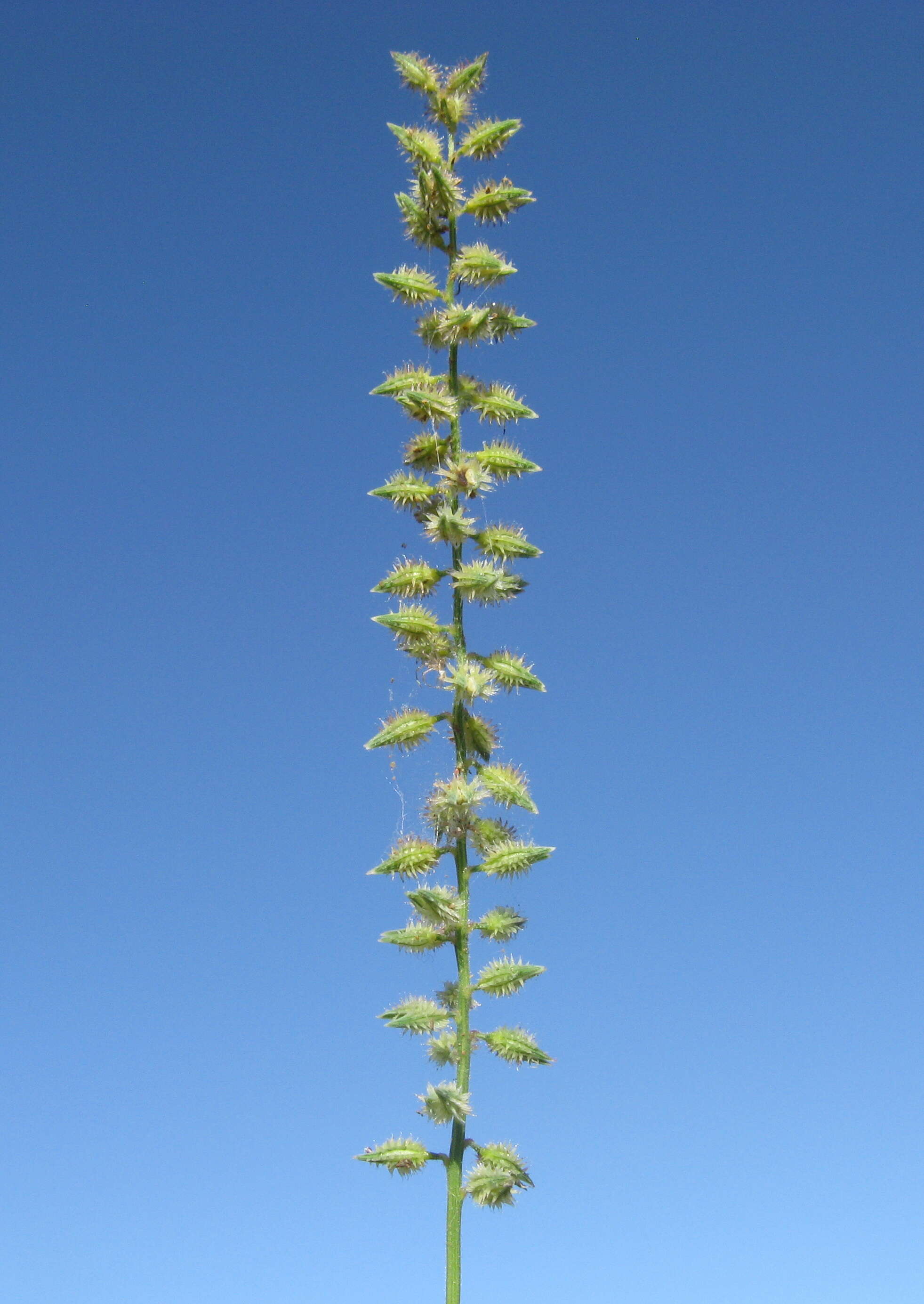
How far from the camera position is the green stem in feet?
31.9

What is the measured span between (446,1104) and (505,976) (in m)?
0.97

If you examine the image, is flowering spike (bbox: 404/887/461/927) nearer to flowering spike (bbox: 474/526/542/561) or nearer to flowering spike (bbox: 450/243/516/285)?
flowering spike (bbox: 474/526/542/561)

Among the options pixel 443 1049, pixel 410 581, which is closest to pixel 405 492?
pixel 410 581

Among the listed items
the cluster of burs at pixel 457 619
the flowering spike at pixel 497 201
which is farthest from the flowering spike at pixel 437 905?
the flowering spike at pixel 497 201

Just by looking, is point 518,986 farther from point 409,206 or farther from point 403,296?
point 409,206

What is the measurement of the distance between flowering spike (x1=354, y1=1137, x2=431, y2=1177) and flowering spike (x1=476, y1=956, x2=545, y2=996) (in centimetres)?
119

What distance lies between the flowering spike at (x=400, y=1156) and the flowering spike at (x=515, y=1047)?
0.86m

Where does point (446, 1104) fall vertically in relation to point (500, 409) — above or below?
below

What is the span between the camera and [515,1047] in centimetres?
999

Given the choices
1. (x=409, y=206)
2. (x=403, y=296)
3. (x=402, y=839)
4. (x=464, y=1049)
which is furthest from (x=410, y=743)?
(x=409, y=206)

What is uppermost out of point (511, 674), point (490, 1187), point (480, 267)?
point (480, 267)

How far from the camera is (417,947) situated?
1025 centimetres

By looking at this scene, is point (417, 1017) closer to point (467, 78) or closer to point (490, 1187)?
point (490, 1187)

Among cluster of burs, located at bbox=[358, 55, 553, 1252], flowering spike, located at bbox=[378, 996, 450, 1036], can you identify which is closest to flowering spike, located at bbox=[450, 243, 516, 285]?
cluster of burs, located at bbox=[358, 55, 553, 1252]
